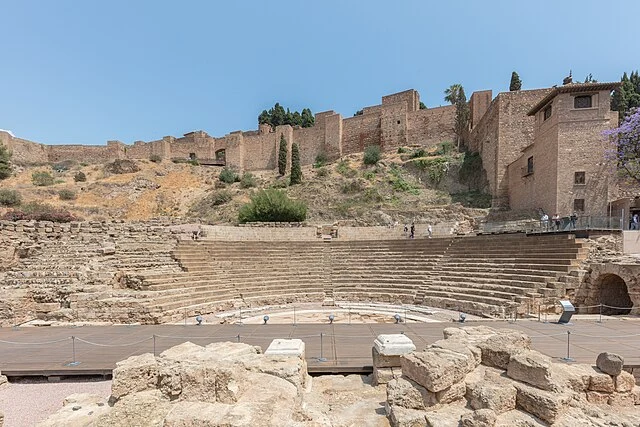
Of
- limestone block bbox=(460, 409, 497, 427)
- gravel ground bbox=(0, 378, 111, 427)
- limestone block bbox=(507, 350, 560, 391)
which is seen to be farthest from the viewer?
gravel ground bbox=(0, 378, 111, 427)

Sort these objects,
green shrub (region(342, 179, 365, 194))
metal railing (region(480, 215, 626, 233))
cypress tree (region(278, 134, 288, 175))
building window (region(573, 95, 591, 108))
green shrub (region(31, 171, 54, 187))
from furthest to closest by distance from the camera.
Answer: cypress tree (region(278, 134, 288, 175)) → green shrub (region(31, 171, 54, 187)) → green shrub (region(342, 179, 365, 194)) → building window (region(573, 95, 591, 108)) → metal railing (region(480, 215, 626, 233))

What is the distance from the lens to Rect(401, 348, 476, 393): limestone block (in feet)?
13.2

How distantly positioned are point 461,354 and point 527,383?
0.85 metres

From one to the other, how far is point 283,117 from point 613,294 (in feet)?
183

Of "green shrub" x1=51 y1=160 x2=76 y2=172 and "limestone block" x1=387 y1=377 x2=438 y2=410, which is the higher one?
"green shrub" x1=51 y1=160 x2=76 y2=172

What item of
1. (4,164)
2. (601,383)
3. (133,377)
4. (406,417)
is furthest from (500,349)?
(4,164)

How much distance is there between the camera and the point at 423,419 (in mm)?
3750

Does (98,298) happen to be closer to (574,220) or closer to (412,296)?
(412,296)

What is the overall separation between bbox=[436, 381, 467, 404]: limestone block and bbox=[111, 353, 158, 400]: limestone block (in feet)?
12.3

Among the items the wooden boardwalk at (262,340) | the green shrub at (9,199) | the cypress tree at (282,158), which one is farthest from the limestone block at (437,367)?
the cypress tree at (282,158)

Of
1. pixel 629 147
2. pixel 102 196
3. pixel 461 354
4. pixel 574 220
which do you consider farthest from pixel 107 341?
pixel 102 196

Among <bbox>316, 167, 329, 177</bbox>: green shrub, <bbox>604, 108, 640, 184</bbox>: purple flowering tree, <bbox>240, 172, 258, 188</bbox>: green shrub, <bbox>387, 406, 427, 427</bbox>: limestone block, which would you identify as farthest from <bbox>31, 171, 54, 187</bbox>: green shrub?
<bbox>604, 108, 640, 184</bbox>: purple flowering tree

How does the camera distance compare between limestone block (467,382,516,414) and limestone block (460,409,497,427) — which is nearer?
limestone block (460,409,497,427)

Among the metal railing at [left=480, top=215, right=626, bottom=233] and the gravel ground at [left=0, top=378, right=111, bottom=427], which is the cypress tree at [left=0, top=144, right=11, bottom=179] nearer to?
the gravel ground at [left=0, top=378, right=111, bottom=427]
